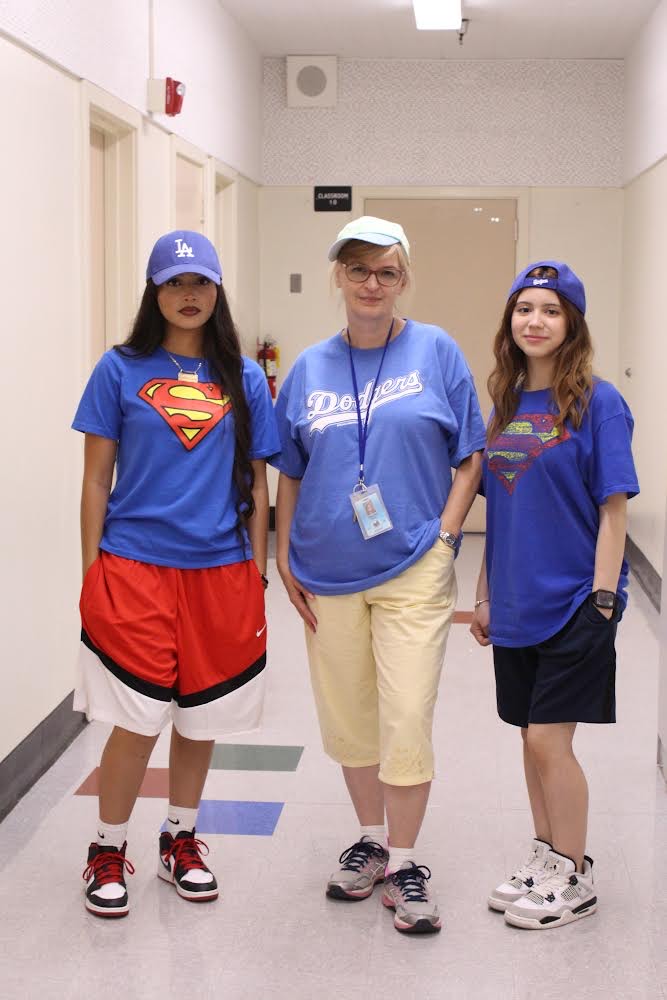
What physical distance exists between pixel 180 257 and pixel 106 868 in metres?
1.34

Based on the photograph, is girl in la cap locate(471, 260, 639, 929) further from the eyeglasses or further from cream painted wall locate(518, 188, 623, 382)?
cream painted wall locate(518, 188, 623, 382)

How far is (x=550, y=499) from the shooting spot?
2580 millimetres

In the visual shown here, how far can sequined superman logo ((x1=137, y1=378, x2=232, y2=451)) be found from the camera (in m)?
2.64

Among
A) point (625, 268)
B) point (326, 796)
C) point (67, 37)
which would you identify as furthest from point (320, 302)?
point (326, 796)

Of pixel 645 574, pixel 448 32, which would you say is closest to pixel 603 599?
pixel 645 574

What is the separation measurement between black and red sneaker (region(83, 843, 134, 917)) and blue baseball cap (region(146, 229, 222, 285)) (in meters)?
1.27

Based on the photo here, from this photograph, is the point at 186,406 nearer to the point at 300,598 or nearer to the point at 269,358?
the point at 300,598

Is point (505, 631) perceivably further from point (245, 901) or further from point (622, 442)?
point (245, 901)

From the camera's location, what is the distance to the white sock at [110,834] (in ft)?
9.25

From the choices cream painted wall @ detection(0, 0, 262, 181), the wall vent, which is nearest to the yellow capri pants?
cream painted wall @ detection(0, 0, 262, 181)

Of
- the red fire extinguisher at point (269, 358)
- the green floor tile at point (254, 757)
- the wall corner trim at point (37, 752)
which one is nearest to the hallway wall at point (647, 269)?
the red fire extinguisher at point (269, 358)

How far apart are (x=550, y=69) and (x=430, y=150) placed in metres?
0.87

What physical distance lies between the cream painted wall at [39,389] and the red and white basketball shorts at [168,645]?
0.76 meters

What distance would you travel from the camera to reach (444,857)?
310 centimetres
